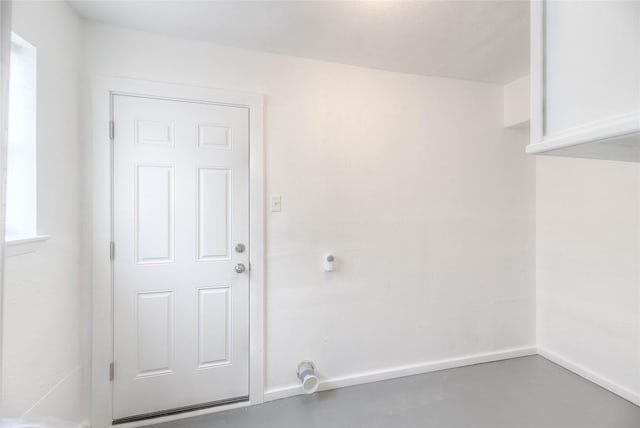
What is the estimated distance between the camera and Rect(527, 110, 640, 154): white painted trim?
0.55 m

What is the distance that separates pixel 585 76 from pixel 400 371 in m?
2.33

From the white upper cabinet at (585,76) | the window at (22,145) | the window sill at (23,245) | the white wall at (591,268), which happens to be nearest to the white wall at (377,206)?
the white wall at (591,268)

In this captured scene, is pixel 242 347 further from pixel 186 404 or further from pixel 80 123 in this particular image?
pixel 80 123

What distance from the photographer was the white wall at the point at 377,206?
2.10 meters

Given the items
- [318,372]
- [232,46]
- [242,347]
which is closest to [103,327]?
[242,347]

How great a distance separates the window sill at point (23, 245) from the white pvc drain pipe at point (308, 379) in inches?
66.9

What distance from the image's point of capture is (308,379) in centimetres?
200

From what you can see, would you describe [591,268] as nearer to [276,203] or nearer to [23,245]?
[276,203]

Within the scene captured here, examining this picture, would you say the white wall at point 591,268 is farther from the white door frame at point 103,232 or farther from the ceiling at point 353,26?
the white door frame at point 103,232

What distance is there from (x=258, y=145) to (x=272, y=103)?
1.09 ft

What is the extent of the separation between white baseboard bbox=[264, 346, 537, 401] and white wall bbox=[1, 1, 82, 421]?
48.3 inches

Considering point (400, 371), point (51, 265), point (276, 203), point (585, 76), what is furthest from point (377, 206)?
point (51, 265)

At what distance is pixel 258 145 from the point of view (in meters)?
2.05

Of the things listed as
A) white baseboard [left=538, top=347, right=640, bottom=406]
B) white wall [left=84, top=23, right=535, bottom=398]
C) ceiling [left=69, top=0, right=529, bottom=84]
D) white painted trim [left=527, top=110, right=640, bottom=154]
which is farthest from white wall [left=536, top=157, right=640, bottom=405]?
white painted trim [left=527, top=110, right=640, bottom=154]
